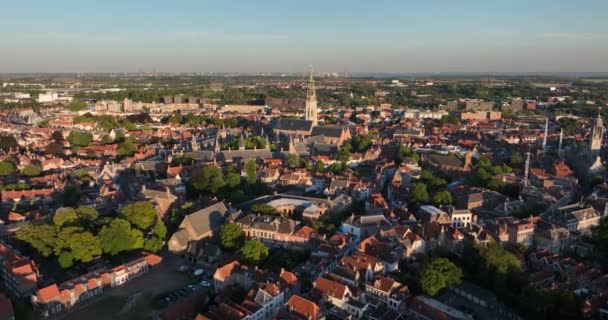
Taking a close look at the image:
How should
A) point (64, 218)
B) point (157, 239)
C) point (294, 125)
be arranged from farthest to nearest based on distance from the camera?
point (294, 125)
point (157, 239)
point (64, 218)

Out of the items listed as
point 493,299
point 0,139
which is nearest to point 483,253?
point 493,299

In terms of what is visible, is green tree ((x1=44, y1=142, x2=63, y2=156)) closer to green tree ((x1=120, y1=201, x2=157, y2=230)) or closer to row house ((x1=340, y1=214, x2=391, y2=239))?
green tree ((x1=120, y1=201, x2=157, y2=230))

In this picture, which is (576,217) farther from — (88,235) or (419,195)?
(88,235)

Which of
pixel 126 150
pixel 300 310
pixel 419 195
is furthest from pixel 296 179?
pixel 126 150

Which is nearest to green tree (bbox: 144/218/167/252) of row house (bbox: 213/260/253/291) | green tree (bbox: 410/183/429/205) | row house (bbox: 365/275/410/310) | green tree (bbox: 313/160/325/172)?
row house (bbox: 213/260/253/291)

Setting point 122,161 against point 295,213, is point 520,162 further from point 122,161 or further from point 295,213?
point 122,161

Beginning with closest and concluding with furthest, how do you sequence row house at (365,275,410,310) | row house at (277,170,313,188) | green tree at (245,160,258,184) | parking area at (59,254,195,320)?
row house at (365,275,410,310), parking area at (59,254,195,320), green tree at (245,160,258,184), row house at (277,170,313,188)
